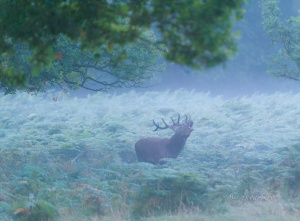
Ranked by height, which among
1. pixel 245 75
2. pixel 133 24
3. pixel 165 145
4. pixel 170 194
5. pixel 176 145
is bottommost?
pixel 165 145

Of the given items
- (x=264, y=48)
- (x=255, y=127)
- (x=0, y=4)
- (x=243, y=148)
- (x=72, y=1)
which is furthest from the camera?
(x=264, y=48)

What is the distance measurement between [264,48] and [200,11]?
140 feet

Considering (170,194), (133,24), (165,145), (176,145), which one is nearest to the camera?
(133,24)

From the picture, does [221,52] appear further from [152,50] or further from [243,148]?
[243,148]

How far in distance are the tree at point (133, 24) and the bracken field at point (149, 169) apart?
5312 mm

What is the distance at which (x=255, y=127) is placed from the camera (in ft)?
74.4

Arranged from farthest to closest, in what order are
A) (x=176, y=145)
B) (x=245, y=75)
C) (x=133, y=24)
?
1. (x=245, y=75)
2. (x=176, y=145)
3. (x=133, y=24)

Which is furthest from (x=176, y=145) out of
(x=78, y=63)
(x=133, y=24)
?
(x=133, y=24)

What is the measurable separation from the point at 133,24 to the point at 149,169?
9.60 metres

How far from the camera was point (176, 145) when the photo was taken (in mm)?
18156

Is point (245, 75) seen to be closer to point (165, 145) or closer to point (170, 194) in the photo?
point (165, 145)

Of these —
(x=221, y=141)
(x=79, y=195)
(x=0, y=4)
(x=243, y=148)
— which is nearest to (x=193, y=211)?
(x=79, y=195)

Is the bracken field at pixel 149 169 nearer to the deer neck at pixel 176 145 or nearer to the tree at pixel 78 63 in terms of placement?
the deer neck at pixel 176 145

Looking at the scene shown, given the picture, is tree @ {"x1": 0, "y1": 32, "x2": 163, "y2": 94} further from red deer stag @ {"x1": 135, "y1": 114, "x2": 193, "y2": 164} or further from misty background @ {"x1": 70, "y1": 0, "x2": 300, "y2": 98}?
misty background @ {"x1": 70, "y1": 0, "x2": 300, "y2": 98}
